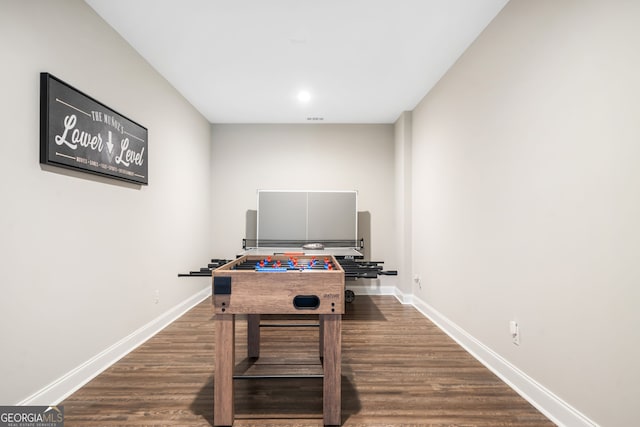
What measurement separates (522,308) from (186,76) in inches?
153

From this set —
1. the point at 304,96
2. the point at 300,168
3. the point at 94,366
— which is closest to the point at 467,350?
the point at 94,366

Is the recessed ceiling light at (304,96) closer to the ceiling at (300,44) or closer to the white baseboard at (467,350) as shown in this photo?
the ceiling at (300,44)

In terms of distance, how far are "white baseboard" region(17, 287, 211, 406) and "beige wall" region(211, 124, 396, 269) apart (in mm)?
1916

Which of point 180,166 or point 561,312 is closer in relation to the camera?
point 561,312

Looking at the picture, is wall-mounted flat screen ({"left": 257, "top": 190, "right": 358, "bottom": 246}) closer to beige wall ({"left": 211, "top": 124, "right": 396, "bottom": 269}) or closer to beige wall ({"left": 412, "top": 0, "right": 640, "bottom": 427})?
beige wall ({"left": 211, "top": 124, "right": 396, "bottom": 269})

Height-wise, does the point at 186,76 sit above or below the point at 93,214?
above

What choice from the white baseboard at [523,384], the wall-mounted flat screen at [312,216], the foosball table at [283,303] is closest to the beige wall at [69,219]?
A: the foosball table at [283,303]

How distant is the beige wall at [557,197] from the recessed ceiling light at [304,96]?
175cm

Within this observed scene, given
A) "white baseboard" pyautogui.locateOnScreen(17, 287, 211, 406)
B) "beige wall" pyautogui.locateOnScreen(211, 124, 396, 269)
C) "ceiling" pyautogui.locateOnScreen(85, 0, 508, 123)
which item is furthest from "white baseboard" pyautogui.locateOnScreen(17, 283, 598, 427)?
"ceiling" pyautogui.locateOnScreen(85, 0, 508, 123)

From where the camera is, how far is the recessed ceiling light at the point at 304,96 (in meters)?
3.85

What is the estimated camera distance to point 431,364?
101 inches

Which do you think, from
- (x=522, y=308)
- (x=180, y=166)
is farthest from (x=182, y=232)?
(x=522, y=308)

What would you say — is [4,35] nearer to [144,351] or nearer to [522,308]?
[144,351]

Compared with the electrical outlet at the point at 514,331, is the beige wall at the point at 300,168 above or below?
above
